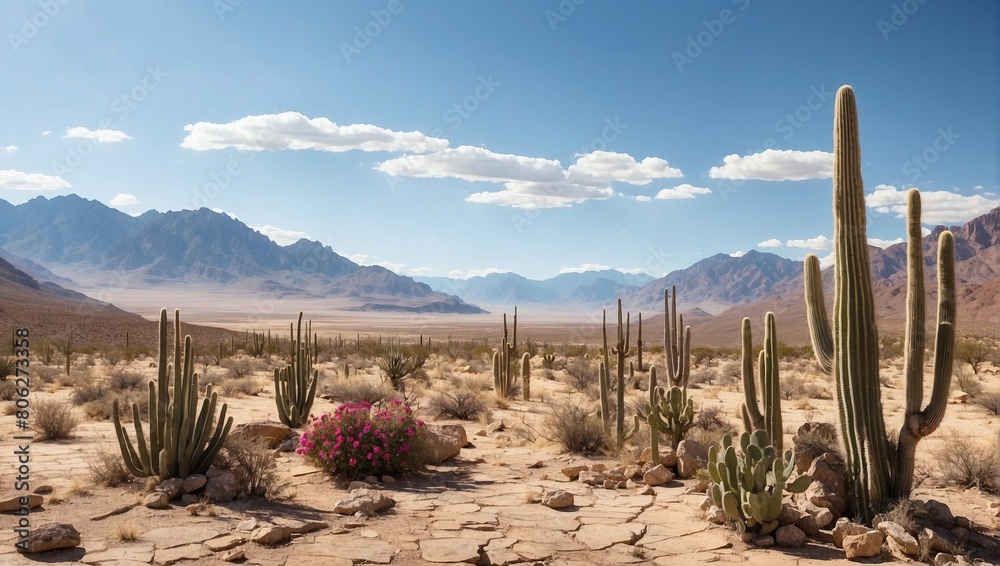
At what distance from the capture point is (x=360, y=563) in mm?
6453

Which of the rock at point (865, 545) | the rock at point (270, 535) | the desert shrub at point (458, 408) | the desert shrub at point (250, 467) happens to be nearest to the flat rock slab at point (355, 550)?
the rock at point (270, 535)

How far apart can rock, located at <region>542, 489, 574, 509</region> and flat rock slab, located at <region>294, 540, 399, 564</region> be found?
2272 millimetres

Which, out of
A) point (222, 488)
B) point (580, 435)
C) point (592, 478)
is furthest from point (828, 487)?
point (222, 488)

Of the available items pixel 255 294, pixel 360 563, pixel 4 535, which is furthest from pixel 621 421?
pixel 255 294

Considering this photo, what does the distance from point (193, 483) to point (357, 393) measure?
30.6 feet

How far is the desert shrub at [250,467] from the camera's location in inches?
342

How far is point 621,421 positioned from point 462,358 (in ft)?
85.1

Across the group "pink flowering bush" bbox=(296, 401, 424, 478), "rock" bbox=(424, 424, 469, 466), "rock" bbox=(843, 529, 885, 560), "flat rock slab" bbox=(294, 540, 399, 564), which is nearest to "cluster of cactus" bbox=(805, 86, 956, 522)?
"rock" bbox=(843, 529, 885, 560)

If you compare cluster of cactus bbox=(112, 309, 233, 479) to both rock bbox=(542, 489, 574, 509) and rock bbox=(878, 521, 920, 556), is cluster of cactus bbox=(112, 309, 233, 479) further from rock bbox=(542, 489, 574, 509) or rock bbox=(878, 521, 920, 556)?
rock bbox=(878, 521, 920, 556)

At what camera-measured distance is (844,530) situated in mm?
6801

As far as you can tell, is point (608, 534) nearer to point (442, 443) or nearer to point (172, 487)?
point (442, 443)

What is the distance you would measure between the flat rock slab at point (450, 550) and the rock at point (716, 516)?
2524 millimetres

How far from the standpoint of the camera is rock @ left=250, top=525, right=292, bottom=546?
6844 millimetres

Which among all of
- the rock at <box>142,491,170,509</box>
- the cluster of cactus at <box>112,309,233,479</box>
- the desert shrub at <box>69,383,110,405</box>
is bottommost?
the rock at <box>142,491,170,509</box>
